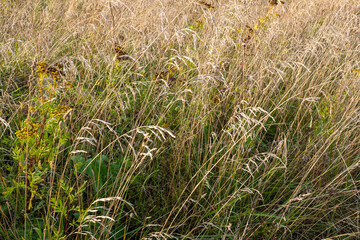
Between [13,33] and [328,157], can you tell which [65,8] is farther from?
[328,157]

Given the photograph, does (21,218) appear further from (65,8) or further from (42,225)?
(65,8)

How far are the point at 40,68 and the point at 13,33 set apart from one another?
2101 mm

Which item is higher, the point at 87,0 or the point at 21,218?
the point at 87,0

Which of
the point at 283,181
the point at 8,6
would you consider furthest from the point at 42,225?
the point at 8,6

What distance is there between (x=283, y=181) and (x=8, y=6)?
4.11 metres

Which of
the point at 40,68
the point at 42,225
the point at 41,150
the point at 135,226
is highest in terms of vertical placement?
the point at 40,68

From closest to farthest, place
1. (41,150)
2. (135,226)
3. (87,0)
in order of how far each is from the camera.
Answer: (41,150)
(135,226)
(87,0)

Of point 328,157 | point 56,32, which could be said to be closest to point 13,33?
point 56,32

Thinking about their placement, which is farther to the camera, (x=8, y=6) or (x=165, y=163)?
(x=8, y=6)

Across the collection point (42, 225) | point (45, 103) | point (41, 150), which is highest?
point (45, 103)

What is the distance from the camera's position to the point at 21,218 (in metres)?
1.52

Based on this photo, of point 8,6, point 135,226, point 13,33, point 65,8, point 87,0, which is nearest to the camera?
point 135,226

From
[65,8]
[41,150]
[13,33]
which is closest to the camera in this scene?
[41,150]

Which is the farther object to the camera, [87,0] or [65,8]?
[87,0]
